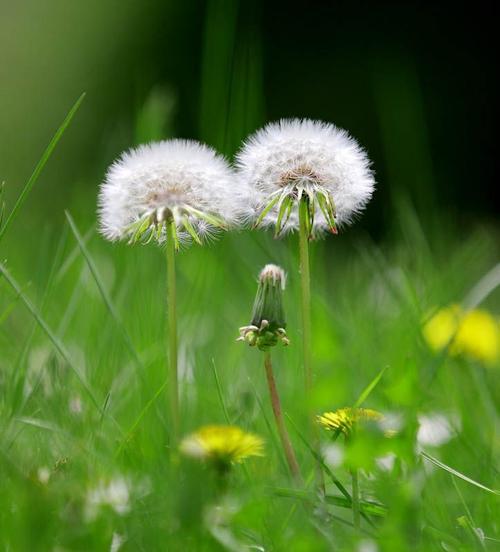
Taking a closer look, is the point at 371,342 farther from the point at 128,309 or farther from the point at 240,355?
the point at 128,309

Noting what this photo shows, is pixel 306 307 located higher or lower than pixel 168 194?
lower

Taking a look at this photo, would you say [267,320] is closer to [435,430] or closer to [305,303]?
[305,303]

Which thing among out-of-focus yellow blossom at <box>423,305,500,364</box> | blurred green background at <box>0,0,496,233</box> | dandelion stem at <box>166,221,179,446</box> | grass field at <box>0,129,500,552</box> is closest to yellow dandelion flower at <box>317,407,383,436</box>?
grass field at <box>0,129,500,552</box>

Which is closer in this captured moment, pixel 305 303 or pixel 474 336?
pixel 305 303

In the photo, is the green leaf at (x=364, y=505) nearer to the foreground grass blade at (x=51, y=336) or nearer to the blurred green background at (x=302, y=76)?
the foreground grass blade at (x=51, y=336)

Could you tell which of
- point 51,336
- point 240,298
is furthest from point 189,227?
point 240,298

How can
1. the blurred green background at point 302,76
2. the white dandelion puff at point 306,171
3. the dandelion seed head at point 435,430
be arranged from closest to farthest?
1. the white dandelion puff at point 306,171
2. the dandelion seed head at point 435,430
3. the blurred green background at point 302,76

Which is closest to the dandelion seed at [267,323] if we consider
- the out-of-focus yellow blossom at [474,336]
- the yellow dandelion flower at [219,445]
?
the yellow dandelion flower at [219,445]
